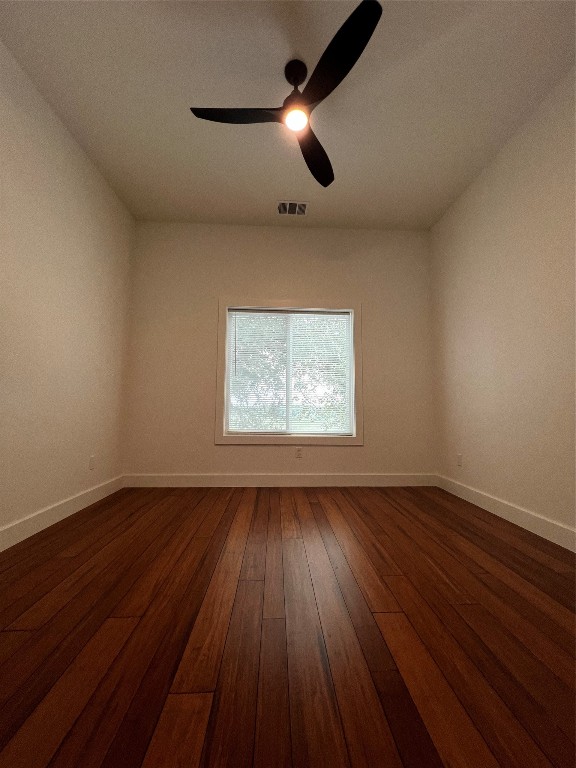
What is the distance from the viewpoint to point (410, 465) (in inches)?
147

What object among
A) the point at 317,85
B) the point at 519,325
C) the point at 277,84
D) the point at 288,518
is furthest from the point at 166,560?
the point at 277,84

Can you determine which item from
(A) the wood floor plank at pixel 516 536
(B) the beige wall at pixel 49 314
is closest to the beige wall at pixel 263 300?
(B) the beige wall at pixel 49 314

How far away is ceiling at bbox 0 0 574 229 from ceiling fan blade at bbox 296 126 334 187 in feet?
1.12

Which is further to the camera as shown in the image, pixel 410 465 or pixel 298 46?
pixel 410 465

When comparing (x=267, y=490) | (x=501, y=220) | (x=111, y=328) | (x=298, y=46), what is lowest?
(x=267, y=490)

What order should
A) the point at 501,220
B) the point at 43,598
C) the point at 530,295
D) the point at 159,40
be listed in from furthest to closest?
1. the point at 501,220
2. the point at 530,295
3. the point at 159,40
4. the point at 43,598

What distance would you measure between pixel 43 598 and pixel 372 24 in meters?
2.78

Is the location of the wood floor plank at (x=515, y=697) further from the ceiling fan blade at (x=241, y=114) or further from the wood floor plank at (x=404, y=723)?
the ceiling fan blade at (x=241, y=114)

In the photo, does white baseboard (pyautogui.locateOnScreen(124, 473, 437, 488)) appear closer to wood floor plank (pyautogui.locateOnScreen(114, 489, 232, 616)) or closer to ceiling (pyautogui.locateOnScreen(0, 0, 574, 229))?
wood floor plank (pyautogui.locateOnScreen(114, 489, 232, 616))

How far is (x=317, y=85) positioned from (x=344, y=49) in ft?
0.80

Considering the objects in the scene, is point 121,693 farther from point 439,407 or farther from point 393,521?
point 439,407

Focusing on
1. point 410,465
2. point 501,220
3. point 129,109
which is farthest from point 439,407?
point 129,109

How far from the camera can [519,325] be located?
2.50 metres

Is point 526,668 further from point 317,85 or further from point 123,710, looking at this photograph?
point 317,85
